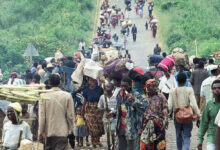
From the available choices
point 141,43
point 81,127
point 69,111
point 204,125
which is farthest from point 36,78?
point 141,43

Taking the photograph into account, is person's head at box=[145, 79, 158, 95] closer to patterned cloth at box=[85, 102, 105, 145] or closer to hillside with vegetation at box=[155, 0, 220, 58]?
patterned cloth at box=[85, 102, 105, 145]

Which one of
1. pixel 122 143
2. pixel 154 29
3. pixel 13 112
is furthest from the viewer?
pixel 154 29

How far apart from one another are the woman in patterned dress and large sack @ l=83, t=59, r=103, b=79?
7.79 feet

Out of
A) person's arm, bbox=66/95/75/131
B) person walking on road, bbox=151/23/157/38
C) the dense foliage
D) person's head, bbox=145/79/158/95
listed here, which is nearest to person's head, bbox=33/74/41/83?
person's head, bbox=145/79/158/95

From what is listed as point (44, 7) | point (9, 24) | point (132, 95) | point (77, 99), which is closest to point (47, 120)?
point (132, 95)

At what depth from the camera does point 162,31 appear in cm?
4347

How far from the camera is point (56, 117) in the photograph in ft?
30.7

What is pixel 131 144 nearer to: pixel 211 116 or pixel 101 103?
pixel 101 103

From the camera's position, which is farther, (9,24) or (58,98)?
(9,24)

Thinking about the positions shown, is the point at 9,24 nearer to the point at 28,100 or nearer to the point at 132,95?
the point at 132,95

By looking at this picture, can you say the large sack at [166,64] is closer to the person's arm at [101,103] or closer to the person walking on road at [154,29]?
the person's arm at [101,103]

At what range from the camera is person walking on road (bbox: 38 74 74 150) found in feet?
30.7

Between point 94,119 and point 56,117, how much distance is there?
304cm

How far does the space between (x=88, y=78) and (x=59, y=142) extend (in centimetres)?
310
